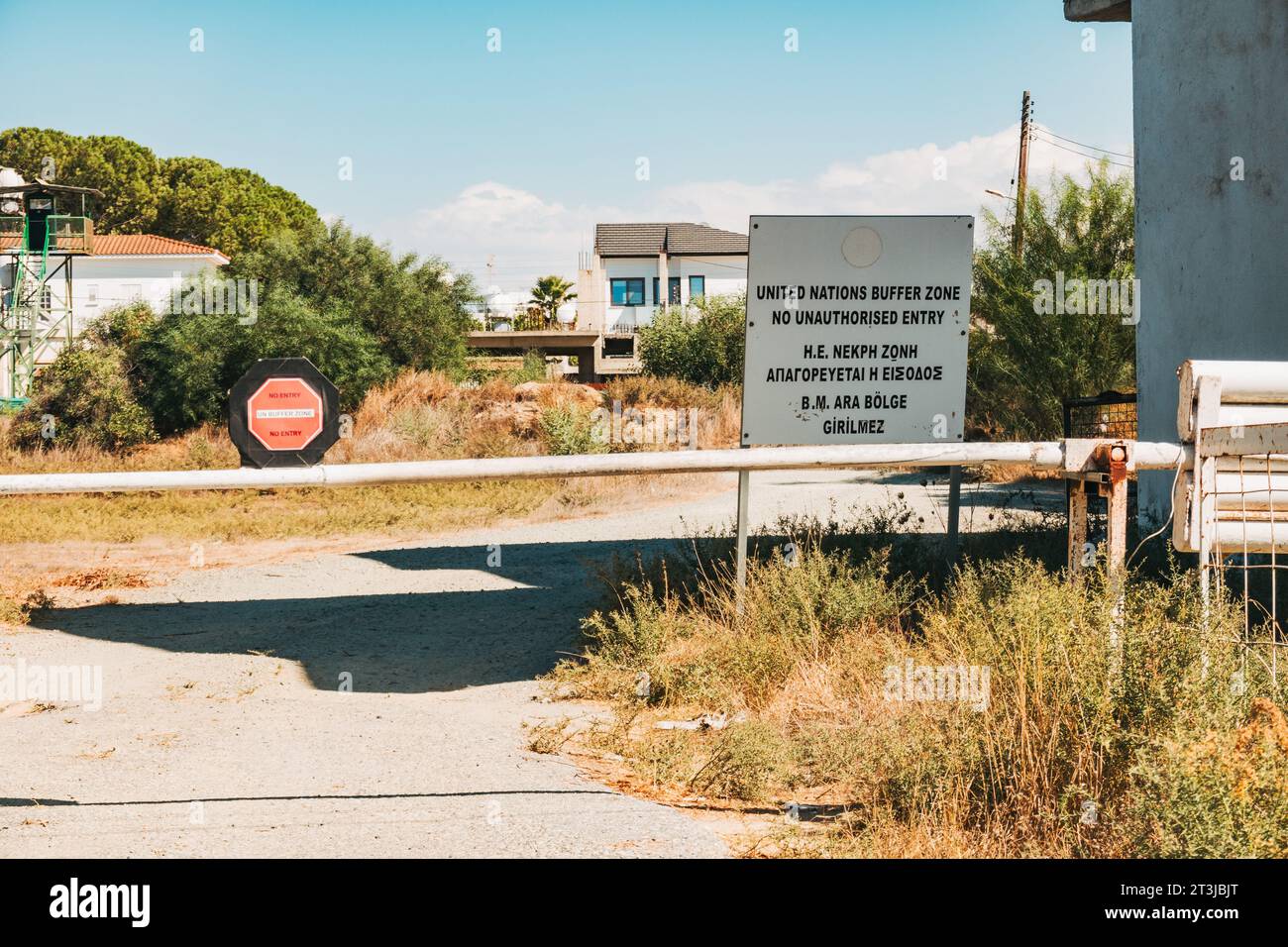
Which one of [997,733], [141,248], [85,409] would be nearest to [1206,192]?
[997,733]

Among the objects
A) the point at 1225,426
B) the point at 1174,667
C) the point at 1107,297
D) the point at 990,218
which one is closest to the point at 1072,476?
the point at 1225,426

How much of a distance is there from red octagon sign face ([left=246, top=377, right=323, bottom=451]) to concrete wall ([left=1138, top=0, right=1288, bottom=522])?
8001mm

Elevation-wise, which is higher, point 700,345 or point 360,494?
point 700,345

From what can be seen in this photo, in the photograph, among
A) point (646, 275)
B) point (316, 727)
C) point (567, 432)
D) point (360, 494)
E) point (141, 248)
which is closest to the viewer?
point (316, 727)

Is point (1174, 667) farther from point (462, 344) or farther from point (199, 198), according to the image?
point (199, 198)

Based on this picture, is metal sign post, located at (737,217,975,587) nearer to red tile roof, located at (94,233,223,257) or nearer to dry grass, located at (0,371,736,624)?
dry grass, located at (0,371,736,624)

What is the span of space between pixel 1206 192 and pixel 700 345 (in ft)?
94.7

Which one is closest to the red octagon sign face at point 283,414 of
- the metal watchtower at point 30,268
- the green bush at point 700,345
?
the green bush at point 700,345

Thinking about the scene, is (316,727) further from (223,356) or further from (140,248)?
(140,248)

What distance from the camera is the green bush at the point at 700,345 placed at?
3891cm

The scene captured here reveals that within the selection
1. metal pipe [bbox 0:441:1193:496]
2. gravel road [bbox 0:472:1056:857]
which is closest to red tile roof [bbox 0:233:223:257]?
gravel road [bbox 0:472:1056:857]

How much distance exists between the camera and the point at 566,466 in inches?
251

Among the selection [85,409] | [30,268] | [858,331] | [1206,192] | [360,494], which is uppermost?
[30,268]
